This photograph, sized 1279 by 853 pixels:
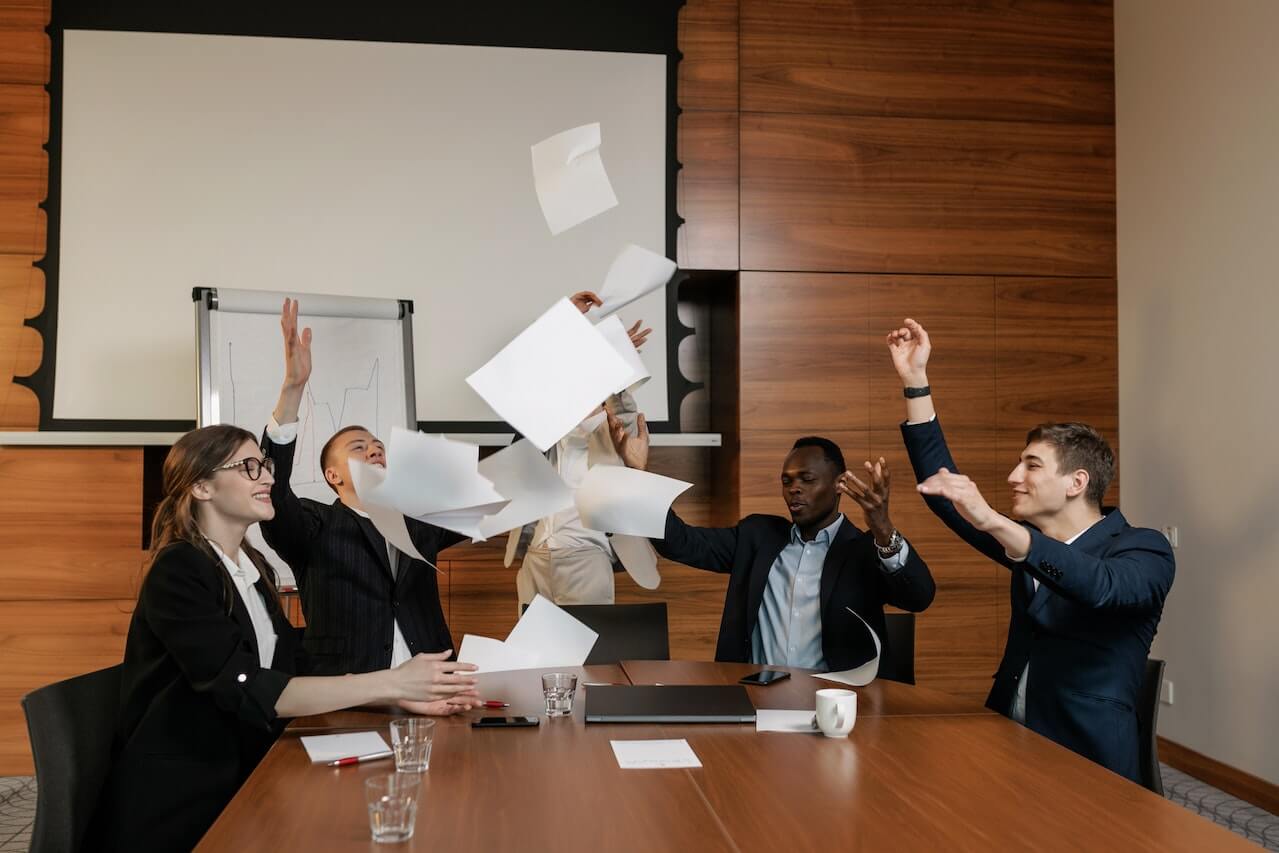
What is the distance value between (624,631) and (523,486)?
48.0 inches

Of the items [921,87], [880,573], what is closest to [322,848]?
[880,573]

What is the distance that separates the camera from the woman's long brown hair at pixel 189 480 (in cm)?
211

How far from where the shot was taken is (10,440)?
13.4 feet

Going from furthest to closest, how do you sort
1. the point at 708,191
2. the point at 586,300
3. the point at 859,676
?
the point at 708,191 < the point at 586,300 < the point at 859,676

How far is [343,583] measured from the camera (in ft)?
8.63

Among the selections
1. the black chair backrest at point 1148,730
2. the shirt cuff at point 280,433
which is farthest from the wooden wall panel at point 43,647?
the black chair backrest at point 1148,730

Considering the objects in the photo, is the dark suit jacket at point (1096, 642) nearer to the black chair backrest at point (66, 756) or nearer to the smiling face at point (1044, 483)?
the smiling face at point (1044, 483)

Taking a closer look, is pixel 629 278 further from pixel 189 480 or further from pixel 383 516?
pixel 189 480

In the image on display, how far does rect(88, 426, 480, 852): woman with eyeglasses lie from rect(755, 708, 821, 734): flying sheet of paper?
57 centimetres

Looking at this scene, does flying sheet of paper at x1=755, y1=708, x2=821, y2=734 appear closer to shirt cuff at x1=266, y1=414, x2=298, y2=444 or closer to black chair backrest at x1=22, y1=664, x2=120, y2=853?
black chair backrest at x1=22, y1=664, x2=120, y2=853

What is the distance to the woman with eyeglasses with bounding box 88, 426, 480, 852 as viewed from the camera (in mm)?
1872

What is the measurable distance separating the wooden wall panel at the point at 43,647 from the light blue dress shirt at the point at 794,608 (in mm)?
2576

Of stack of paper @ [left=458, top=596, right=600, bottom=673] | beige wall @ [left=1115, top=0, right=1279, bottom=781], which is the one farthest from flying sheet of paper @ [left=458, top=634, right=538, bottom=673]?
beige wall @ [left=1115, top=0, right=1279, bottom=781]

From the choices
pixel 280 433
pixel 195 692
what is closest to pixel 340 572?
pixel 280 433
